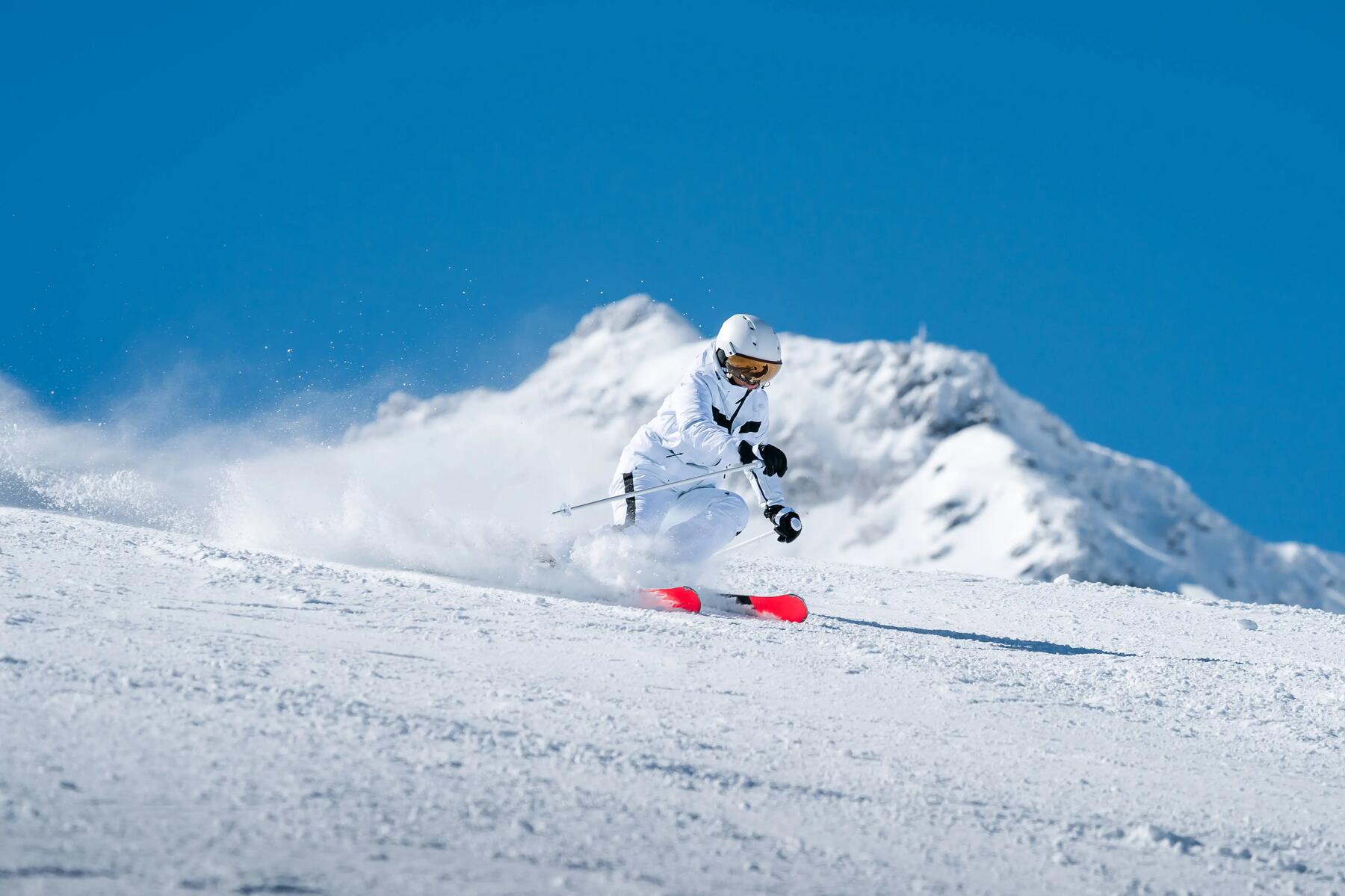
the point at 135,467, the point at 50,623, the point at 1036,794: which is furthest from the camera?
the point at 135,467

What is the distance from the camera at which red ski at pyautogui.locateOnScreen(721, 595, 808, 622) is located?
639cm

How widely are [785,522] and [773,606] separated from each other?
51 cm

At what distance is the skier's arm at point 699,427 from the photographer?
6941 millimetres

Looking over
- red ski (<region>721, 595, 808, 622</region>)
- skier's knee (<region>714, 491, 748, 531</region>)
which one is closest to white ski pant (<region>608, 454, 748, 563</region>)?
skier's knee (<region>714, 491, 748, 531</region>)

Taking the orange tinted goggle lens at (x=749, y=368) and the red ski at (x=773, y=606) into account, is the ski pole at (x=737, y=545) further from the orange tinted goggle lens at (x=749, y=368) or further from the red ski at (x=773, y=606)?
the orange tinted goggle lens at (x=749, y=368)

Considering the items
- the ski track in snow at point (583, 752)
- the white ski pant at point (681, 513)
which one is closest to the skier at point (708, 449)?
the white ski pant at point (681, 513)

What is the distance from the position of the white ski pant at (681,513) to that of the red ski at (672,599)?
0.48 m

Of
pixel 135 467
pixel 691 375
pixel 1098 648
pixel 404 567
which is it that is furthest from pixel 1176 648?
pixel 135 467

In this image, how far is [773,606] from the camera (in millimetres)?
6504

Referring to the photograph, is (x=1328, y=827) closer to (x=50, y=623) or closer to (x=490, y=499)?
(x=50, y=623)

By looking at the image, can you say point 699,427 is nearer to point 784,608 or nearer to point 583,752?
point 784,608

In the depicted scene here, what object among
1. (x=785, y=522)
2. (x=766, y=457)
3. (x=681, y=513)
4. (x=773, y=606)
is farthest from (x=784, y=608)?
(x=681, y=513)

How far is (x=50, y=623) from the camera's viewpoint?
3.94 meters

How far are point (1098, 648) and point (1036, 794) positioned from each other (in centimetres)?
382
